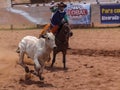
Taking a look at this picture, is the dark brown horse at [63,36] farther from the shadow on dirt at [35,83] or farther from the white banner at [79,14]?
the white banner at [79,14]

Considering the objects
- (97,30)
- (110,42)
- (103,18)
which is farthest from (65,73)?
(103,18)

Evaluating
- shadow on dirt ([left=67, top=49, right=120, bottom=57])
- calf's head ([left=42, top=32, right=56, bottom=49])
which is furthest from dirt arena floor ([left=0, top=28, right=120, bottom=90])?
calf's head ([left=42, top=32, right=56, bottom=49])

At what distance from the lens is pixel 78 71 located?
41.6ft

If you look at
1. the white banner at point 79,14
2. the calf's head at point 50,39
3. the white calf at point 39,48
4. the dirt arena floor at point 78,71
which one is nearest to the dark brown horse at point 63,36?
the dirt arena floor at point 78,71

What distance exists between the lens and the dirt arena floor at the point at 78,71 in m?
10.5

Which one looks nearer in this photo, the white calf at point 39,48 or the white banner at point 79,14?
the white calf at point 39,48

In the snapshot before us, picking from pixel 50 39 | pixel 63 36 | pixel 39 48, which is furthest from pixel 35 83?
pixel 63 36

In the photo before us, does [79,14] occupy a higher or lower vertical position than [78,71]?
higher

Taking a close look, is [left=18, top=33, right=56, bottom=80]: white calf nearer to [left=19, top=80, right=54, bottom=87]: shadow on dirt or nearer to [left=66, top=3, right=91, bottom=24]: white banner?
[left=19, top=80, right=54, bottom=87]: shadow on dirt

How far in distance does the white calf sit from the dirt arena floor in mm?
492

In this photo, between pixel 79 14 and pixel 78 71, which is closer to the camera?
pixel 78 71

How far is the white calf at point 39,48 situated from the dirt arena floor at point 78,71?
49 centimetres

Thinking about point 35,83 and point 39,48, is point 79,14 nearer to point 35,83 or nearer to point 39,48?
point 39,48

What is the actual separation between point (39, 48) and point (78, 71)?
210cm
